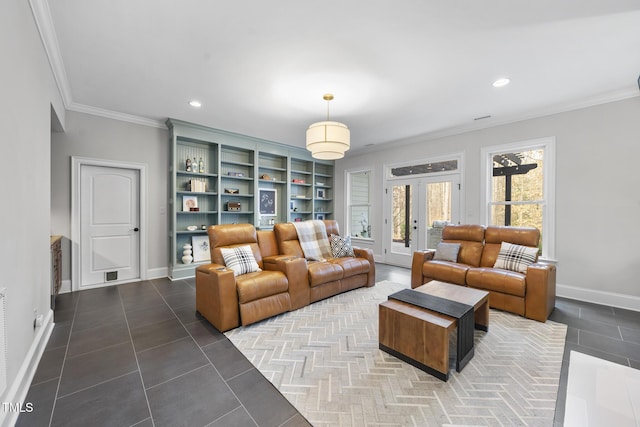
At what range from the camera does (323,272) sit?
3.41 m

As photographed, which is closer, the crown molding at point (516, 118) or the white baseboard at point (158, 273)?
the crown molding at point (516, 118)

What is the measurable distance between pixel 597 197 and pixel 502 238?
51.3 inches

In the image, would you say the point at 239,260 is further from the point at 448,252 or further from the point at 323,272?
the point at 448,252

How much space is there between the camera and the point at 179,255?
190 inches

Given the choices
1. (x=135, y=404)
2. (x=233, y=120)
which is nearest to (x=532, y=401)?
(x=135, y=404)

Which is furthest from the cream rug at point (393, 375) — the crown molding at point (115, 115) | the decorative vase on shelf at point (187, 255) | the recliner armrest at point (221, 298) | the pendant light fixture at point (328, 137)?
the crown molding at point (115, 115)

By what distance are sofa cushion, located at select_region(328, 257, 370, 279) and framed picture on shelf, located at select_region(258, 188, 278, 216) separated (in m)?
2.61

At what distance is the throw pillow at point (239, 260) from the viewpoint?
9.74ft

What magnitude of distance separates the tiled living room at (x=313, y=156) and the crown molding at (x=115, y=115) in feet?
0.09

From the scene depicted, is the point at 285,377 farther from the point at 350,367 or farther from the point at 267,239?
the point at 267,239

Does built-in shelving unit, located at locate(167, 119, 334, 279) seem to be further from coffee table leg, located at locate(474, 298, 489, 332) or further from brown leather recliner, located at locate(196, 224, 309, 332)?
coffee table leg, located at locate(474, 298, 489, 332)

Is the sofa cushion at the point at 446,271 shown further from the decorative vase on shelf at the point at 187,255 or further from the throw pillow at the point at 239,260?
the decorative vase on shelf at the point at 187,255

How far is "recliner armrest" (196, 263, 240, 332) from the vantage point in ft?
8.48

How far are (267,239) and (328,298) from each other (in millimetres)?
1185
